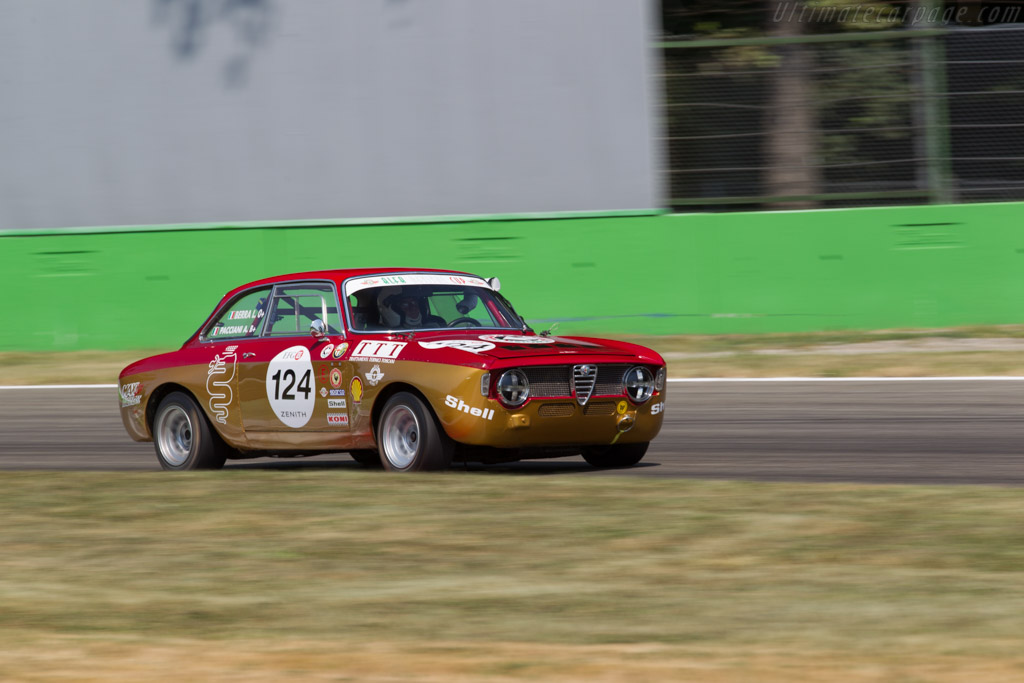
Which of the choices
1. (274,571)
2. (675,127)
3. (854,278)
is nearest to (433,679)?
(274,571)

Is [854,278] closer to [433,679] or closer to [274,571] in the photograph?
[274,571]

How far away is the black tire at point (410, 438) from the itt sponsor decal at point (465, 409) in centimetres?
22

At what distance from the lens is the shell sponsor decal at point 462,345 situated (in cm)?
891

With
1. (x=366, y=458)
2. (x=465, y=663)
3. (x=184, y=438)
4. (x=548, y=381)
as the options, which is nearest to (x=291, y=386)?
(x=366, y=458)

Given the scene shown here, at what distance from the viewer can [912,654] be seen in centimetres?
502

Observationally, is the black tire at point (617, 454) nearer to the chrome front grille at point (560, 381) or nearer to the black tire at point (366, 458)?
the chrome front grille at point (560, 381)

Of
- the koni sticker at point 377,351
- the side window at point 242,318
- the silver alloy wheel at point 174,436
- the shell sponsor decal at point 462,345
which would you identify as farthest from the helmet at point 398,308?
the silver alloy wheel at point 174,436

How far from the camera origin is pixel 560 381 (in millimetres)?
8977

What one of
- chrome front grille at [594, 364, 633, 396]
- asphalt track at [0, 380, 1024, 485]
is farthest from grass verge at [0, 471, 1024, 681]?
asphalt track at [0, 380, 1024, 485]

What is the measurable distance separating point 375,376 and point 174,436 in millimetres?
2043

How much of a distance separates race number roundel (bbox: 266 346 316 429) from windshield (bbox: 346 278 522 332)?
1.34 feet

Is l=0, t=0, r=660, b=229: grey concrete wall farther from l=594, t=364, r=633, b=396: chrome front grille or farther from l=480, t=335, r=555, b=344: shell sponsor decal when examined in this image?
l=594, t=364, r=633, b=396: chrome front grille

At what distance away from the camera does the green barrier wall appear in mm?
18656

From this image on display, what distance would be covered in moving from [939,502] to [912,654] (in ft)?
9.89
